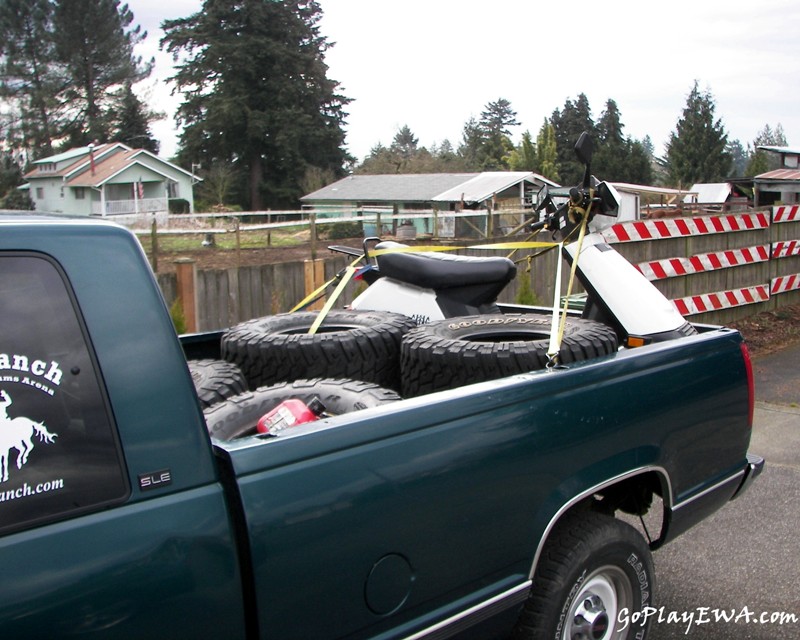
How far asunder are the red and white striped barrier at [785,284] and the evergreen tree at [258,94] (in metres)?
59.8

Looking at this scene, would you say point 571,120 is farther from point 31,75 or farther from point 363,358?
point 363,358

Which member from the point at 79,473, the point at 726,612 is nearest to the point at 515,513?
the point at 79,473

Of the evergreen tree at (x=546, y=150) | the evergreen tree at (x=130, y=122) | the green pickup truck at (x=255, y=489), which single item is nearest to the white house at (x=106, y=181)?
the evergreen tree at (x=130, y=122)

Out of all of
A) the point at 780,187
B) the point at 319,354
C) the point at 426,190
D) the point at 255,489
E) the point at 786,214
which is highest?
the point at 426,190

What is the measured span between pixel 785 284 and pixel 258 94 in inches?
2488

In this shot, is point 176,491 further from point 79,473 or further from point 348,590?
point 348,590

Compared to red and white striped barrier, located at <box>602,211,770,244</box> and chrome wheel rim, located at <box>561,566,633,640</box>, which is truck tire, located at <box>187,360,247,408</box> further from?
red and white striped barrier, located at <box>602,211,770,244</box>

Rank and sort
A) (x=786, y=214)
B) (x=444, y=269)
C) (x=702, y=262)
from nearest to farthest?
(x=444, y=269), (x=702, y=262), (x=786, y=214)

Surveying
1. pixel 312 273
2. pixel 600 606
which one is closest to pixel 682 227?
pixel 312 273

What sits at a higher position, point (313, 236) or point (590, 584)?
point (313, 236)

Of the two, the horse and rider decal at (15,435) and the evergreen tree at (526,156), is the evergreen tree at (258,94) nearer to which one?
the evergreen tree at (526,156)

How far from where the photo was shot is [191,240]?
3953 cm

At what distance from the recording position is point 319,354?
3.50 m

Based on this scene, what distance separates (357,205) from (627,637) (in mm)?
57231
